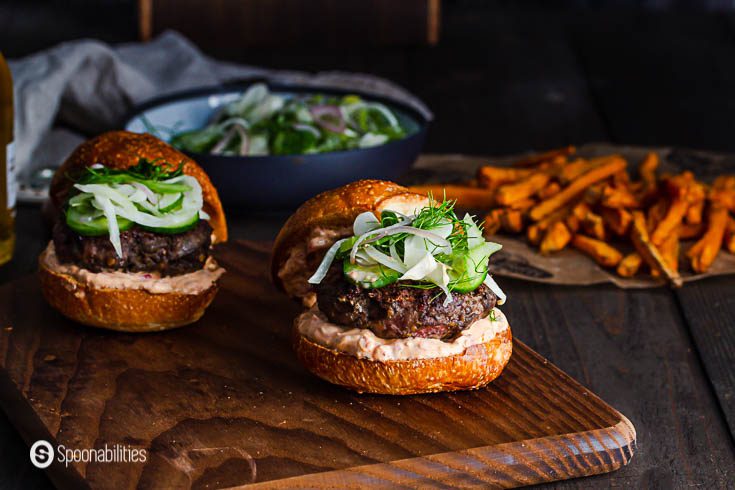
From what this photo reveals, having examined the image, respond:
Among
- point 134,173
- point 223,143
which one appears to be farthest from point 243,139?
point 134,173

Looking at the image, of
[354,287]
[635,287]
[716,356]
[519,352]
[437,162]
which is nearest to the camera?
[354,287]

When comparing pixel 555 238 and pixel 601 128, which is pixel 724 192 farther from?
pixel 601 128

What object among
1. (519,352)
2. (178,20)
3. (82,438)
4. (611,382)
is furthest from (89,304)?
(178,20)

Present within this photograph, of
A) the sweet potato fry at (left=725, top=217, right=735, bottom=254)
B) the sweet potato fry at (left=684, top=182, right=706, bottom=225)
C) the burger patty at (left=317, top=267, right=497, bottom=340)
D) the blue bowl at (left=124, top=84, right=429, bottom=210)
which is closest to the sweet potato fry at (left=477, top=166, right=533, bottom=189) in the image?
the blue bowl at (left=124, top=84, right=429, bottom=210)

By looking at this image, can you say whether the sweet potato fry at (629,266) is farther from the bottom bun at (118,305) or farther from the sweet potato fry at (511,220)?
the bottom bun at (118,305)

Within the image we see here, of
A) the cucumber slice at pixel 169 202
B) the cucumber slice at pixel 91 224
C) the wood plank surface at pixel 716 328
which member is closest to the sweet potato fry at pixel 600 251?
the wood plank surface at pixel 716 328

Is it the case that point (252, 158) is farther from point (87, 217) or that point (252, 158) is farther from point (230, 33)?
point (230, 33)
